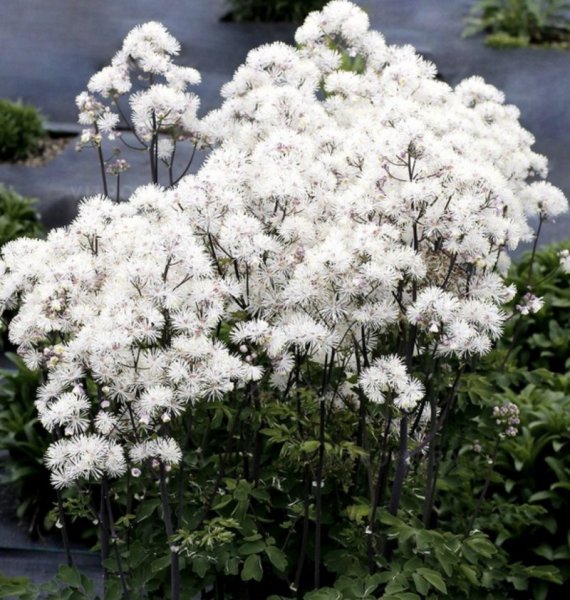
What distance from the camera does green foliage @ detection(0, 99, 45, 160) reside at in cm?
872

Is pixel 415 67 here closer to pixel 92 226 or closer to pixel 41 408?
pixel 92 226

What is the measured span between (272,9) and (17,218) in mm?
6346

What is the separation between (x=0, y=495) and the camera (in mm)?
4965

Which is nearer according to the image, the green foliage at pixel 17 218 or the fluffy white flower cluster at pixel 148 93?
the fluffy white flower cluster at pixel 148 93

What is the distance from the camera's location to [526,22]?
11.0 m

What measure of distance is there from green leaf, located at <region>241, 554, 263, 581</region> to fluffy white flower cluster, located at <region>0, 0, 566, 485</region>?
1.63ft

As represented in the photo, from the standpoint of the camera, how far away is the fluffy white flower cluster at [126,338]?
2447mm

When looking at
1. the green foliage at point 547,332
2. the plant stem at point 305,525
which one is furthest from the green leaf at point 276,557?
the green foliage at point 547,332

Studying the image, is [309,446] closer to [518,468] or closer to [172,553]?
[172,553]

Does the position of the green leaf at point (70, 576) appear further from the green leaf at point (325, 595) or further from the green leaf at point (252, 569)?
the green leaf at point (325, 595)

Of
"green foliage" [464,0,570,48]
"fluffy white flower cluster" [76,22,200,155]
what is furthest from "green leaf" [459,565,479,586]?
"green foliage" [464,0,570,48]

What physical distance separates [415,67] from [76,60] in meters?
7.89

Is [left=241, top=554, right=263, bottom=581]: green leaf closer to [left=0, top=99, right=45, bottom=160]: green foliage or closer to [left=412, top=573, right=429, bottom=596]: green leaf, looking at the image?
[left=412, top=573, right=429, bottom=596]: green leaf

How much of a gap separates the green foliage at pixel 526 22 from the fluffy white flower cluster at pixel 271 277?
835cm
